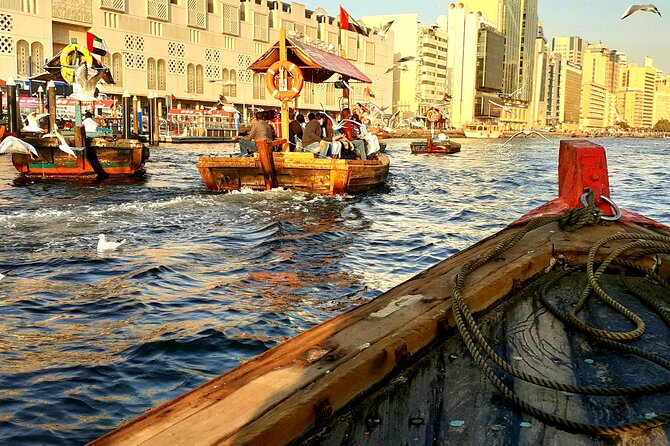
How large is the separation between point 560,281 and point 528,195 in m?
15.3

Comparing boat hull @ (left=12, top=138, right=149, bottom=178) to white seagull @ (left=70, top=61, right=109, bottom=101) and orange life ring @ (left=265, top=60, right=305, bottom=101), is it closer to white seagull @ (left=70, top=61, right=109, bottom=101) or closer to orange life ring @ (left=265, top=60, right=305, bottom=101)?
white seagull @ (left=70, top=61, right=109, bottom=101)

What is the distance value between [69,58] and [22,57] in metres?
32.6

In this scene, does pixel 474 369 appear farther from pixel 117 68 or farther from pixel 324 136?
pixel 117 68

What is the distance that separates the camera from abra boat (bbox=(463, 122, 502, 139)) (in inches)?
4614

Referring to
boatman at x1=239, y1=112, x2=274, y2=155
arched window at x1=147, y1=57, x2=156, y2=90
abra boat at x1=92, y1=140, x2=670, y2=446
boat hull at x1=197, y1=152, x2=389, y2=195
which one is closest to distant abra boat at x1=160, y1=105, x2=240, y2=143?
arched window at x1=147, y1=57, x2=156, y2=90

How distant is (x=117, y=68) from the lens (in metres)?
A: 59.6

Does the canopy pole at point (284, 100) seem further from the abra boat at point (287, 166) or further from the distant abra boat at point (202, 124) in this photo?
the distant abra boat at point (202, 124)

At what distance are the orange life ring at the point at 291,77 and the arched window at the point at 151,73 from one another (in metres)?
50.5

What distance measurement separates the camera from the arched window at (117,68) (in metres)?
59.3

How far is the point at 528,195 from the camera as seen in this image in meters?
18.2

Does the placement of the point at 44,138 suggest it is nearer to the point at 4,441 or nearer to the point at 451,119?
the point at 4,441

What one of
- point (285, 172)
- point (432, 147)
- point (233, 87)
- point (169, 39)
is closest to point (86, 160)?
point (285, 172)

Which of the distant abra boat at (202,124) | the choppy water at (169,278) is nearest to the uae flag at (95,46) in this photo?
the choppy water at (169,278)

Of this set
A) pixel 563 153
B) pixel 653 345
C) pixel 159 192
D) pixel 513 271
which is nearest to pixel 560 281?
pixel 513 271
